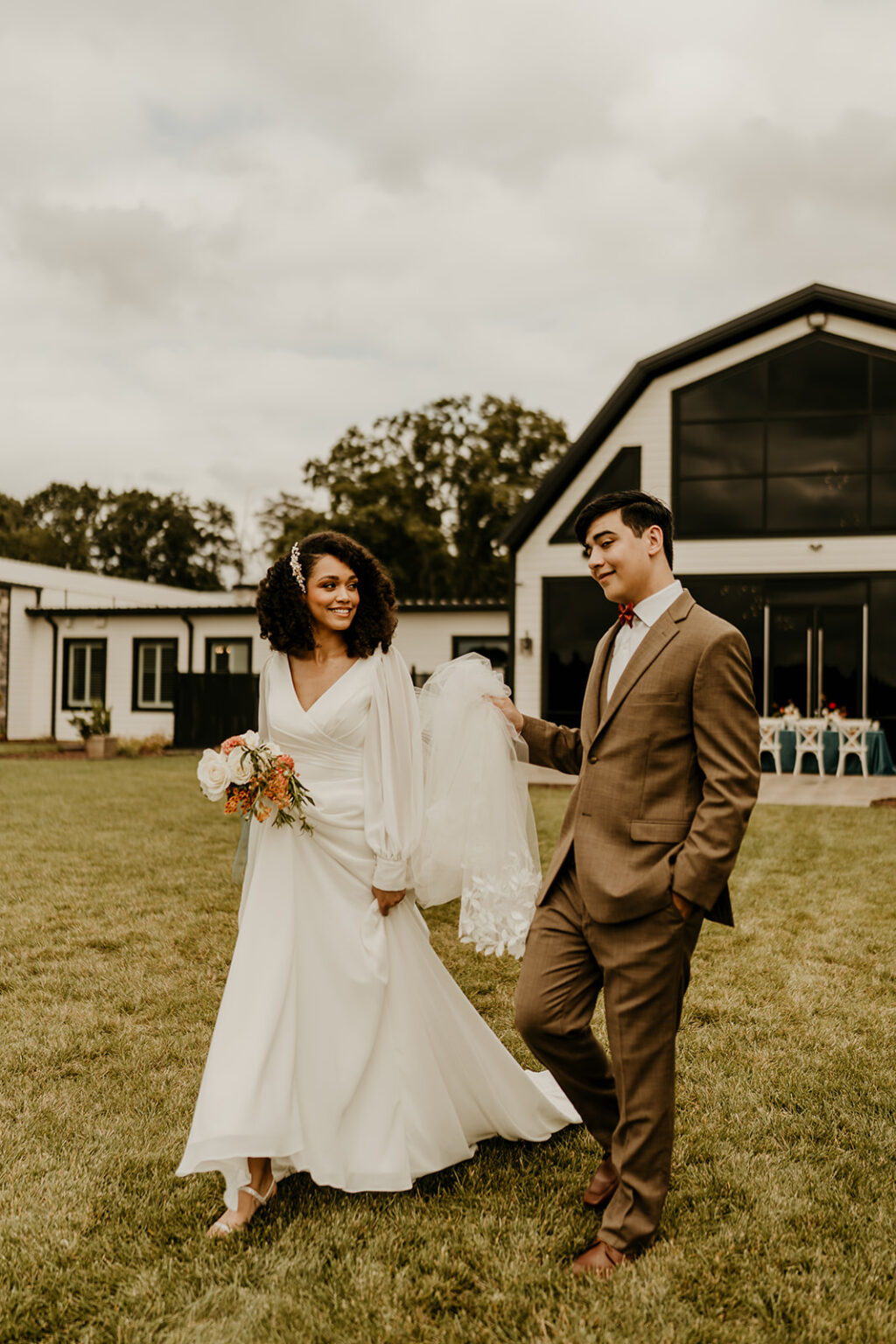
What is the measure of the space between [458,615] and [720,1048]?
63.5 ft

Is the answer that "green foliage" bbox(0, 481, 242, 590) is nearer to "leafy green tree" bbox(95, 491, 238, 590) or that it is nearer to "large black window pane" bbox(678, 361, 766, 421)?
"leafy green tree" bbox(95, 491, 238, 590)

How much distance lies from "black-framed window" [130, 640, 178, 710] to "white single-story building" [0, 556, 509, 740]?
23 millimetres

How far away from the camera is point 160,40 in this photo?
9484mm

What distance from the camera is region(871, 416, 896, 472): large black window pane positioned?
17344mm

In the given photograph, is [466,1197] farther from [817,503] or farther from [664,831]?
[817,503]

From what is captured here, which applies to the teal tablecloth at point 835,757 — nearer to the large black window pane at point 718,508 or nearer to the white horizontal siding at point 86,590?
the large black window pane at point 718,508

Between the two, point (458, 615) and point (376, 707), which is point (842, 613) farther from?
point (376, 707)

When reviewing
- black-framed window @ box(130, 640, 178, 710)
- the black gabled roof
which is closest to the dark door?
the black gabled roof

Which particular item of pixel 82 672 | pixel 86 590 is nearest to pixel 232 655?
pixel 82 672

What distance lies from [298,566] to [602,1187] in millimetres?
2220

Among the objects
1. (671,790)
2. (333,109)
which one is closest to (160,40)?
(333,109)

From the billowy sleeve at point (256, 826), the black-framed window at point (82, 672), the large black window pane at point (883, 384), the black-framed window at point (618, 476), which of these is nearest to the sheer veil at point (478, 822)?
the billowy sleeve at point (256, 826)

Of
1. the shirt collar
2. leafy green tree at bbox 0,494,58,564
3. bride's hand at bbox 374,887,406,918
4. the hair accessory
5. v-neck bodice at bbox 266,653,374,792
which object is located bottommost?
bride's hand at bbox 374,887,406,918

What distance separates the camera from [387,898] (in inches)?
124
